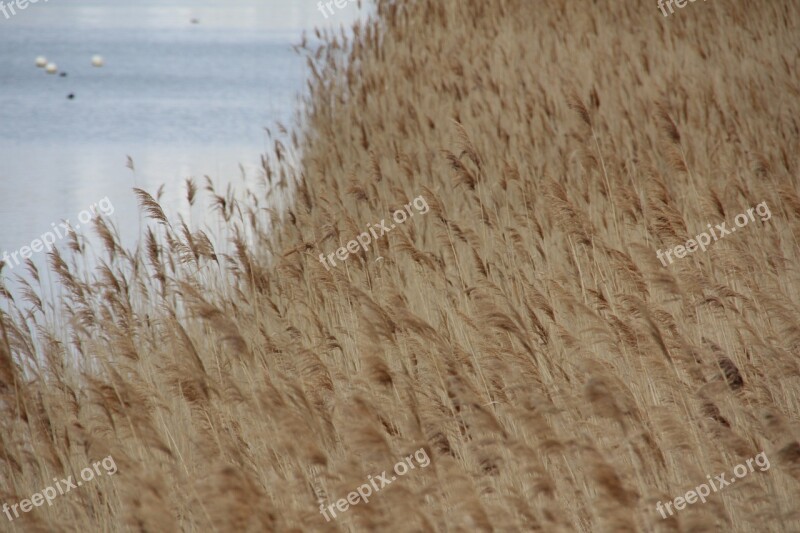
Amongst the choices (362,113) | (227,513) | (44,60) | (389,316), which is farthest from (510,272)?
(44,60)

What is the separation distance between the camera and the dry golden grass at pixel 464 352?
8.22 ft

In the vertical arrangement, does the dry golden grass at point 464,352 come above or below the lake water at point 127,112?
below

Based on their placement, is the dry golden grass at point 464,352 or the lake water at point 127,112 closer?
the dry golden grass at point 464,352

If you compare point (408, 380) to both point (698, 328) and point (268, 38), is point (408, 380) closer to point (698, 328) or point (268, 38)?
point (698, 328)

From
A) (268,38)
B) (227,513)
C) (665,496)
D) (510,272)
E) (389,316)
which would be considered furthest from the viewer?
(268,38)

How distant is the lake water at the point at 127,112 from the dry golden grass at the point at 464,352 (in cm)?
202

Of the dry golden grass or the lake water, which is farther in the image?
the lake water

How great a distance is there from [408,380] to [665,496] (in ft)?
2.86

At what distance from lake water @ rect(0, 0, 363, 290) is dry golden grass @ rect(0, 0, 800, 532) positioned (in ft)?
6.62

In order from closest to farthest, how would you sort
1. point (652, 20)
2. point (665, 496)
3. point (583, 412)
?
point (665, 496)
point (583, 412)
point (652, 20)

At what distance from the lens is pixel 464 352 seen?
3258 mm

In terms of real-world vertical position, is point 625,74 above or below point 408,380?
above

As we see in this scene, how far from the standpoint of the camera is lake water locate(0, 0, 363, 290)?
27.2ft

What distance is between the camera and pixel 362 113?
7.93 meters
